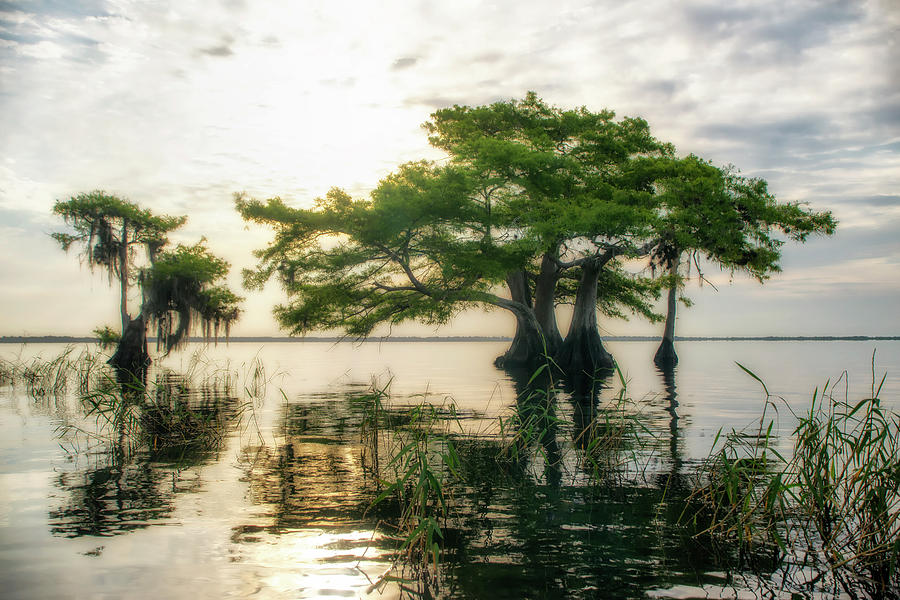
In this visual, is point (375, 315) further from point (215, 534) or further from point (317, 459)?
point (215, 534)

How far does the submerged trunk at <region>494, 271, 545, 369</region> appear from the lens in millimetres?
33719

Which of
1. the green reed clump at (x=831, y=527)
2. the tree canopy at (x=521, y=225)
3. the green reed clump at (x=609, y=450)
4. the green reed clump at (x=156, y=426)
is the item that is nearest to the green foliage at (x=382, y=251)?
the tree canopy at (x=521, y=225)

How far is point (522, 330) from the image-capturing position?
3547cm

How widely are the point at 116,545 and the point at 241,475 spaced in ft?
8.73

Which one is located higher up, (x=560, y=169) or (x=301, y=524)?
(x=560, y=169)

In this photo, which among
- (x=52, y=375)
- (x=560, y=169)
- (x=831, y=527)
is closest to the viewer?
(x=831, y=527)

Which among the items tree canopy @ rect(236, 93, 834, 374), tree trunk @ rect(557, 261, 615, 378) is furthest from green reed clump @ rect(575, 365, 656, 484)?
tree trunk @ rect(557, 261, 615, 378)

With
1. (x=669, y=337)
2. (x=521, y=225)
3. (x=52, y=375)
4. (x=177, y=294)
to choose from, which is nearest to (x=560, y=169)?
(x=521, y=225)

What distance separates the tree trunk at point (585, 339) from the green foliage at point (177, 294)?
18.7 meters

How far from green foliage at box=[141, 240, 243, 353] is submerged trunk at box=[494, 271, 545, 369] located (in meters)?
15.7

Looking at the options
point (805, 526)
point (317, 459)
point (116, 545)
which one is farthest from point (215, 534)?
point (805, 526)

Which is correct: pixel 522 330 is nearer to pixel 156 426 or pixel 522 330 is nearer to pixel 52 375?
pixel 52 375

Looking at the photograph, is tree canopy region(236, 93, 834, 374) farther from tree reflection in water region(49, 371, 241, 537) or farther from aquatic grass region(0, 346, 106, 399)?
tree reflection in water region(49, 371, 241, 537)

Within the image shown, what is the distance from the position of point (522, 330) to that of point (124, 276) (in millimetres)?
21134
